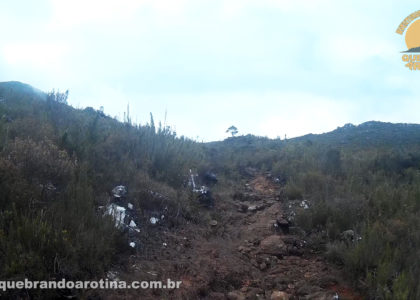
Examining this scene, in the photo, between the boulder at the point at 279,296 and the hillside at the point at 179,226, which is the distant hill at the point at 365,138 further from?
the boulder at the point at 279,296

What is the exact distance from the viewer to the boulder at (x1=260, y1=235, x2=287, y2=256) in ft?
13.3

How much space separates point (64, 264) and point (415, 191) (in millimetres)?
5760

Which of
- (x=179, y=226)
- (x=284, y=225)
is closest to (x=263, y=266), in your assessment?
(x=284, y=225)

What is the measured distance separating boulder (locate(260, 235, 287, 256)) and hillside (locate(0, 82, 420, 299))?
18 mm

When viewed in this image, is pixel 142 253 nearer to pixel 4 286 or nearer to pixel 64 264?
pixel 64 264

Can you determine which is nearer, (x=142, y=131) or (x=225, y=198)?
(x=225, y=198)

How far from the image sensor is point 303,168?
8.18 meters

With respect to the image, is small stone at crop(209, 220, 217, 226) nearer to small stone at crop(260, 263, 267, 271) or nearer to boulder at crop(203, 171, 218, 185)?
small stone at crop(260, 263, 267, 271)

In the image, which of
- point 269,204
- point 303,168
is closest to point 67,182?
point 269,204

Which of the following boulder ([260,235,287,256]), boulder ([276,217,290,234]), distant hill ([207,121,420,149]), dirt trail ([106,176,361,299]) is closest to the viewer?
dirt trail ([106,176,361,299])

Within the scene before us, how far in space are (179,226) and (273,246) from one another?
1.57 meters

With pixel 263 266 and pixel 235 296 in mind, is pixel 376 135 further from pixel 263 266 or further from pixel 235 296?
pixel 235 296

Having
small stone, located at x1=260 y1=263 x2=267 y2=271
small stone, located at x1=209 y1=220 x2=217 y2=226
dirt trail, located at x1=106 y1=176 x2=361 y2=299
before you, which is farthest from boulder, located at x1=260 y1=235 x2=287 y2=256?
small stone, located at x1=209 y1=220 x2=217 y2=226

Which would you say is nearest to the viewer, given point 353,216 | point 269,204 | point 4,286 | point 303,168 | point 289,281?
point 4,286
